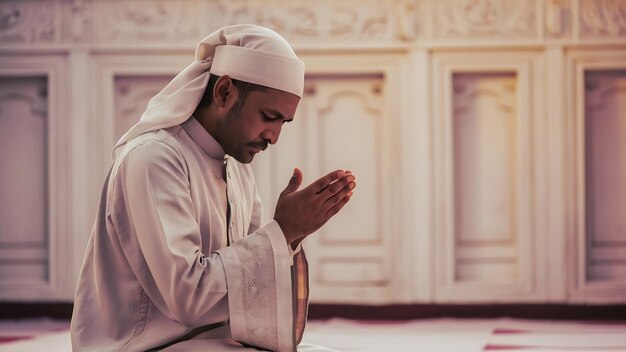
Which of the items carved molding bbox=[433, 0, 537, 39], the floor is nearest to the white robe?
the floor

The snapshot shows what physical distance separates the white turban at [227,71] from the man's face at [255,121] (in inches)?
1.2

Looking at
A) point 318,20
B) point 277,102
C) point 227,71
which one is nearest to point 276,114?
point 277,102

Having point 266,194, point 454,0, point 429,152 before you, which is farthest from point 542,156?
point 266,194

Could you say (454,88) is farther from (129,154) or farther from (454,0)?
(129,154)

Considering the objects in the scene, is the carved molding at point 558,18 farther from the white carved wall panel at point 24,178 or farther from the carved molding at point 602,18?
the white carved wall panel at point 24,178

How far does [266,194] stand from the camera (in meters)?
6.44

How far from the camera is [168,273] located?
1.97 meters

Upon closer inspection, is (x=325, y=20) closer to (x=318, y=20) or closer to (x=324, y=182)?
(x=318, y=20)

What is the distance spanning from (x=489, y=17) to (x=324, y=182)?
4.45m

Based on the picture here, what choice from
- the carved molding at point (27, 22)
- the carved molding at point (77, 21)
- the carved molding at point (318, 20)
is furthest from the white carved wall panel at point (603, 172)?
the carved molding at point (27, 22)

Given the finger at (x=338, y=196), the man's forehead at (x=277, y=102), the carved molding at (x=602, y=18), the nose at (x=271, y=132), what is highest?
the carved molding at (x=602, y=18)

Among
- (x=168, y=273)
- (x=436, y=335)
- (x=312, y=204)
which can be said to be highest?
(x=312, y=204)

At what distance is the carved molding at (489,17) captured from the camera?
248 inches

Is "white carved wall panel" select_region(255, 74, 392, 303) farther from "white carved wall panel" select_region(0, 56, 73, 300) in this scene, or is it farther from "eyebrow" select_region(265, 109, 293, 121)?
"eyebrow" select_region(265, 109, 293, 121)
